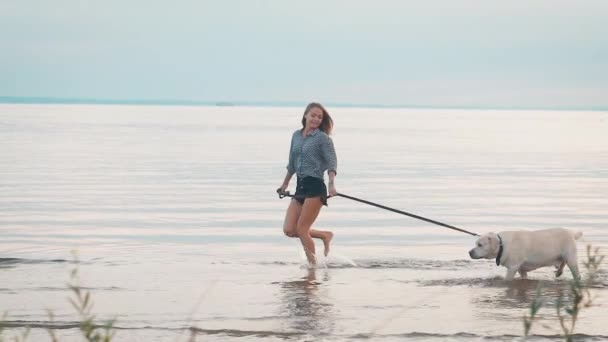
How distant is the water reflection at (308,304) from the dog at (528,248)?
176 centimetres

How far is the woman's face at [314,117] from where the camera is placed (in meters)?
11.7

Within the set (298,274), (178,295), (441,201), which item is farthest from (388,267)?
(441,201)

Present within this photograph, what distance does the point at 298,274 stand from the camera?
475 inches

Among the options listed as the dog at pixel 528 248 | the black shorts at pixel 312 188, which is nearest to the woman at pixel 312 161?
the black shorts at pixel 312 188

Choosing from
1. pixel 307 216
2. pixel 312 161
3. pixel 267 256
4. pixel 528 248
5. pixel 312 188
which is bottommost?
pixel 528 248

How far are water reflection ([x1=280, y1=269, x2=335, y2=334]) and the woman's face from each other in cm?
166

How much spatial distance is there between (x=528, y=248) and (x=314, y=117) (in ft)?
8.62

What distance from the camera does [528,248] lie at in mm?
11195

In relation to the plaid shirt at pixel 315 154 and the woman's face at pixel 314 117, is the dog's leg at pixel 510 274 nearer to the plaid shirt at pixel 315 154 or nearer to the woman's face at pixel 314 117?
the plaid shirt at pixel 315 154

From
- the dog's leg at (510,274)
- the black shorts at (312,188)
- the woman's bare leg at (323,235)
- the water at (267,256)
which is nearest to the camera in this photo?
the water at (267,256)

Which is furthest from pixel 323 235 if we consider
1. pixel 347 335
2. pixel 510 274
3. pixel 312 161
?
pixel 347 335

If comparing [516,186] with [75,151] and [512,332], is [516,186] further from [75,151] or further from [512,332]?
[75,151]

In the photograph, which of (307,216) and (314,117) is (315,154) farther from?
(307,216)

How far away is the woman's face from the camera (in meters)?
11.7
